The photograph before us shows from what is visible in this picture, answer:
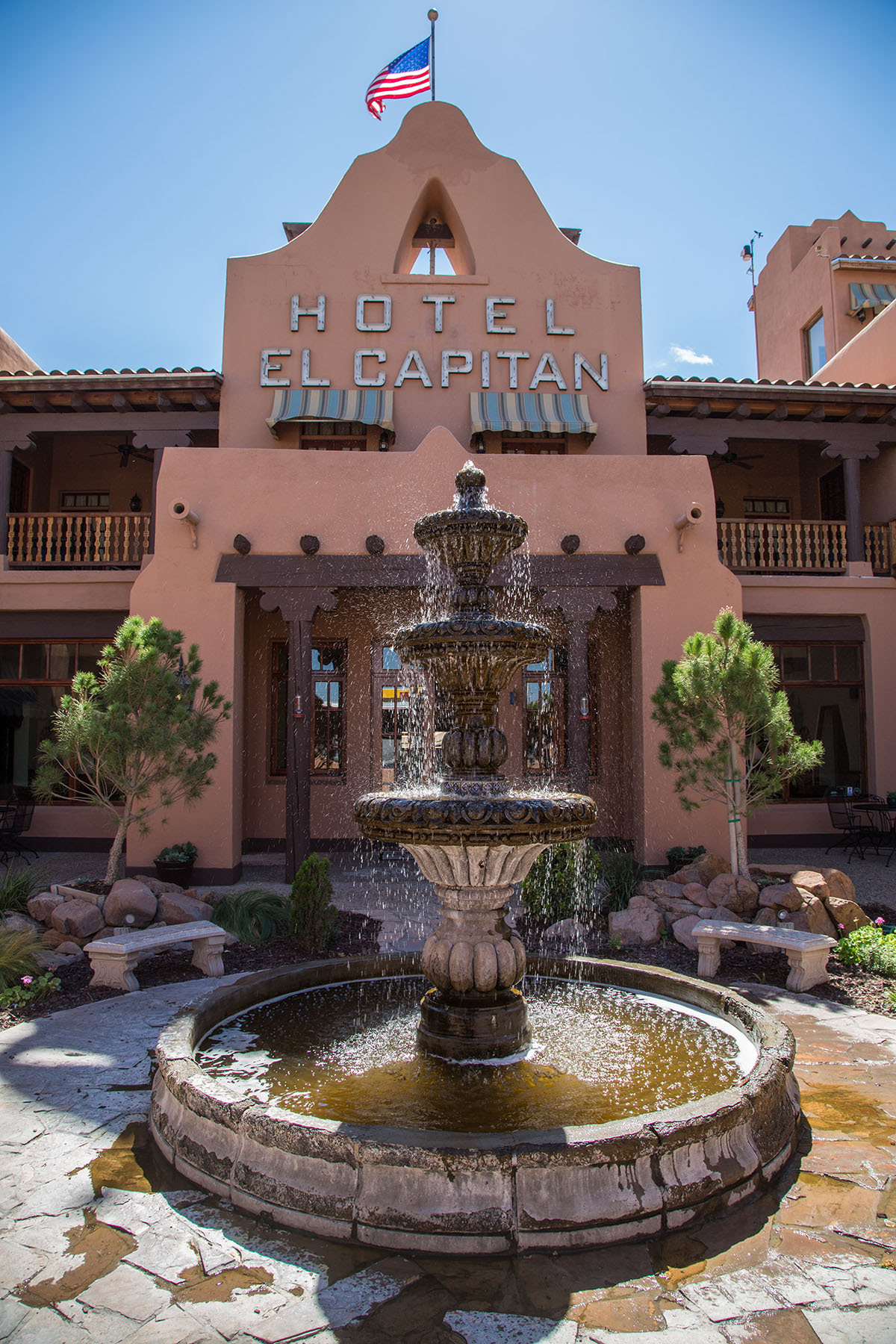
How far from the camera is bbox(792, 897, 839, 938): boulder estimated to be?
24.7ft

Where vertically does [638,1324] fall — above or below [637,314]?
below

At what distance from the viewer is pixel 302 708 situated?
35.1 ft

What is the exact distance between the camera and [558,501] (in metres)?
11.3

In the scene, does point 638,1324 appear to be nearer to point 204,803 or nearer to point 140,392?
point 204,803

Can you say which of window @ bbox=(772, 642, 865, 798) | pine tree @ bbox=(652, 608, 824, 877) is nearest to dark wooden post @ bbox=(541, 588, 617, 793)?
pine tree @ bbox=(652, 608, 824, 877)

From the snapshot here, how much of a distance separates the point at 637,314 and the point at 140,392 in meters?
7.75

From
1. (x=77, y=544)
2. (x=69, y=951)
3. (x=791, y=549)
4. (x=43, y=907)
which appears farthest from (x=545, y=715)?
(x=69, y=951)

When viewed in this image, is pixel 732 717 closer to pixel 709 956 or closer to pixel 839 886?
pixel 839 886

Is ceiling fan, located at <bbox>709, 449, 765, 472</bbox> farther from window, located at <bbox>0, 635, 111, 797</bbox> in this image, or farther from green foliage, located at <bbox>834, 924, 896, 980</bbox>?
window, located at <bbox>0, 635, 111, 797</bbox>

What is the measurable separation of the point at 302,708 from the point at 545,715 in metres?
4.34

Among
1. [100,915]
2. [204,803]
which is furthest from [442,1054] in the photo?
[204,803]

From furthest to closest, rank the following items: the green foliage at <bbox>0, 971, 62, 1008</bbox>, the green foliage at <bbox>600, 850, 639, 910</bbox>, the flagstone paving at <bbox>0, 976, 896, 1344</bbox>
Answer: the green foliage at <bbox>600, 850, 639, 910</bbox>
the green foliage at <bbox>0, 971, 62, 1008</bbox>
the flagstone paving at <bbox>0, 976, 896, 1344</bbox>

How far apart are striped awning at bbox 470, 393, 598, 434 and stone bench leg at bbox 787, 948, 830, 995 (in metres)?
8.72

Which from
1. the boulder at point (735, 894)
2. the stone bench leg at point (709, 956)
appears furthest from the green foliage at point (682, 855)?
the stone bench leg at point (709, 956)
